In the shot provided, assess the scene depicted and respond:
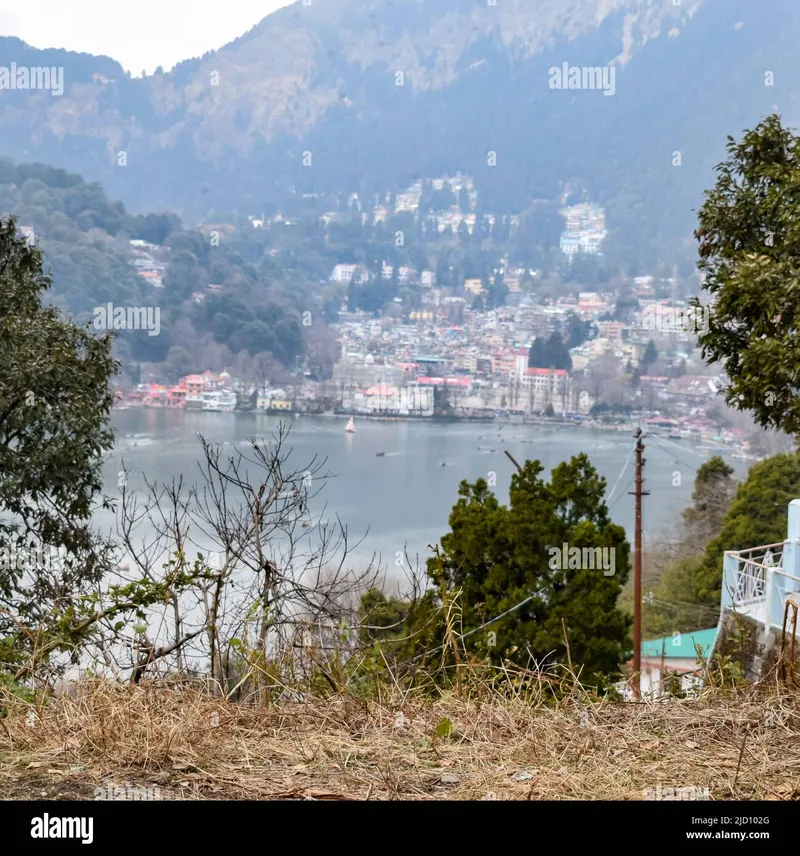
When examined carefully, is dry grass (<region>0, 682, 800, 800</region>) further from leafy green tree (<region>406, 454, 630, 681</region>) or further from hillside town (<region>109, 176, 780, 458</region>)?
hillside town (<region>109, 176, 780, 458</region>)

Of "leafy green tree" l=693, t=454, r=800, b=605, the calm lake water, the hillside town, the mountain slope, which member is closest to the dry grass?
"leafy green tree" l=693, t=454, r=800, b=605

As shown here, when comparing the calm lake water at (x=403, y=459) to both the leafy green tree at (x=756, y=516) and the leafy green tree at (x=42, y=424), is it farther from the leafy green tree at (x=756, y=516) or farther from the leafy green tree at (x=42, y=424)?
the leafy green tree at (x=42, y=424)

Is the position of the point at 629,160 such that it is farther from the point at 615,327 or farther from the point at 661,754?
the point at 661,754

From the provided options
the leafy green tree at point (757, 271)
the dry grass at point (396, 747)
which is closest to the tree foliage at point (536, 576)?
the leafy green tree at point (757, 271)

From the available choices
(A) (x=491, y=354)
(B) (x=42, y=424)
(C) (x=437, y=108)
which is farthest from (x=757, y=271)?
(C) (x=437, y=108)
